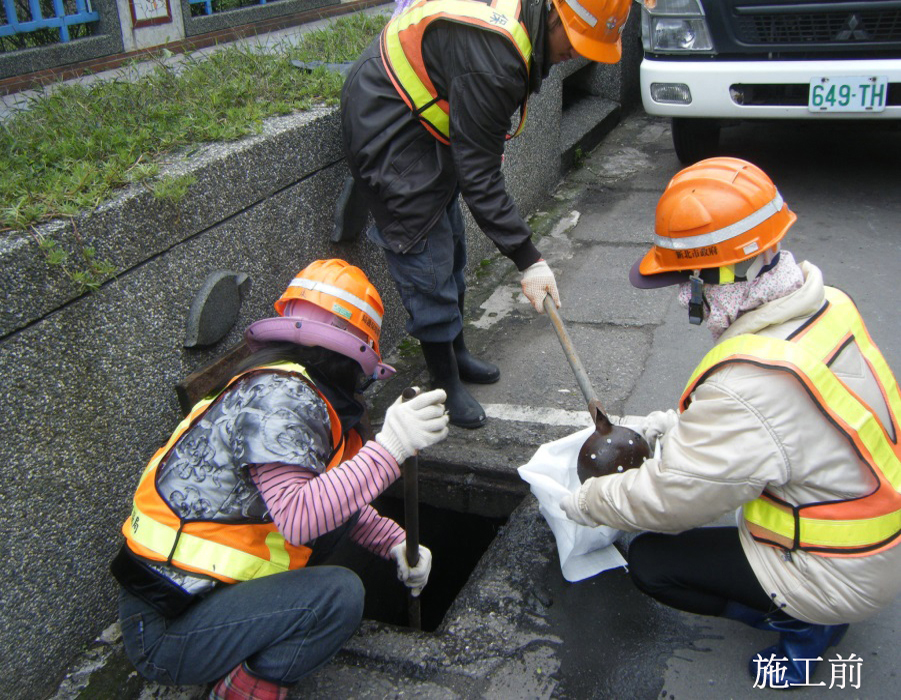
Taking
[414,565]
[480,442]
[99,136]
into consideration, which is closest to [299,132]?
[99,136]

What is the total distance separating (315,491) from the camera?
6.57 ft

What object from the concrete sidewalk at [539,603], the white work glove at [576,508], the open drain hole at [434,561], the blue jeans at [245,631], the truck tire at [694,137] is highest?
the truck tire at [694,137]

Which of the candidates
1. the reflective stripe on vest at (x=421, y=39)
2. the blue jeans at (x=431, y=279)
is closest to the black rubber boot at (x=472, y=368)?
the blue jeans at (x=431, y=279)

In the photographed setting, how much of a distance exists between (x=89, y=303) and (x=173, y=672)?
3.26 ft

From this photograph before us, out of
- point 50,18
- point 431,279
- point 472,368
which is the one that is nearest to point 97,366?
point 431,279

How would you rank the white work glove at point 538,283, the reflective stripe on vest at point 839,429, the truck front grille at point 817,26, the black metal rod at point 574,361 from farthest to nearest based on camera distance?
the truck front grille at point 817,26
the white work glove at point 538,283
the black metal rod at point 574,361
the reflective stripe on vest at point 839,429

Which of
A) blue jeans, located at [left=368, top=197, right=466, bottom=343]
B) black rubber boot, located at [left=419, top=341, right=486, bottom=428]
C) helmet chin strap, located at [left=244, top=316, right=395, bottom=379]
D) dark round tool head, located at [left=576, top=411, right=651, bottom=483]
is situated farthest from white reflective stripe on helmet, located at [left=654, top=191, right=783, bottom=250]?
black rubber boot, located at [left=419, top=341, right=486, bottom=428]

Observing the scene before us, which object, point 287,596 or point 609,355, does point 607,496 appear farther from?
point 609,355

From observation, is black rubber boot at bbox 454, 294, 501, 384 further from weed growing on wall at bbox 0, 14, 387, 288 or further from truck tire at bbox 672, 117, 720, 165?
truck tire at bbox 672, 117, 720, 165

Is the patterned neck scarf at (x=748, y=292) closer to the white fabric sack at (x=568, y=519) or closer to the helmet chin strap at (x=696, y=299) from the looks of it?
the helmet chin strap at (x=696, y=299)

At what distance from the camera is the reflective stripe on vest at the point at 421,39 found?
102 inches

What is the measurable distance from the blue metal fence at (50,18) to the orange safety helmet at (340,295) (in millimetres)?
3129

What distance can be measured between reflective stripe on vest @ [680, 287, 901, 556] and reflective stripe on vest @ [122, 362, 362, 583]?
1083 millimetres

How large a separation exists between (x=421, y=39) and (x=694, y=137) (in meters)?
3.51
